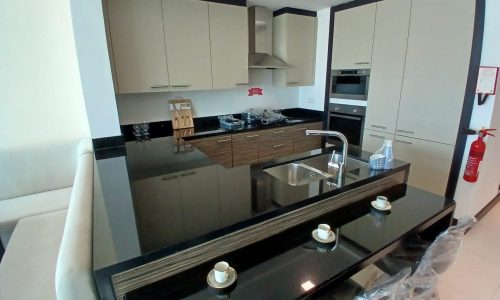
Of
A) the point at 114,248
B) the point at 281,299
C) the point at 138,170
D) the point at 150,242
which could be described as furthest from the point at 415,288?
the point at 138,170

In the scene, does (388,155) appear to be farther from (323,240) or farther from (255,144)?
(255,144)

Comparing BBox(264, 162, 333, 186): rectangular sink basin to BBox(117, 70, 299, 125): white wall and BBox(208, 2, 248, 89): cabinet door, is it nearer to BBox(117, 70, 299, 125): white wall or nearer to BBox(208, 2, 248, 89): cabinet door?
BBox(208, 2, 248, 89): cabinet door

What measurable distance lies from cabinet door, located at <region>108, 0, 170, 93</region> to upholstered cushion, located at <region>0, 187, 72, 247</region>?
1.10 m

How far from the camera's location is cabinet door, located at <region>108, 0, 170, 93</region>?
234 cm

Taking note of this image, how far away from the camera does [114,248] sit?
833 millimetres

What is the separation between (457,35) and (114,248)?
2904 millimetres

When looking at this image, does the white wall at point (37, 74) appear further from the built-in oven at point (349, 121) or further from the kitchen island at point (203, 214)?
the built-in oven at point (349, 121)

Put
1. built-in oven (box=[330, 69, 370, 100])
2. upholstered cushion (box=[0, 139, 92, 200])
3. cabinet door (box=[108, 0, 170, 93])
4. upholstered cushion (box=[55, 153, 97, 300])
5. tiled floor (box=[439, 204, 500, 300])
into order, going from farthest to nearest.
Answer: built-in oven (box=[330, 69, 370, 100]) < cabinet door (box=[108, 0, 170, 93]) < upholstered cushion (box=[0, 139, 92, 200]) < tiled floor (box=[439, 204, 500, 300]) < upholstered cushion (box=[55, 153, 97, 300])

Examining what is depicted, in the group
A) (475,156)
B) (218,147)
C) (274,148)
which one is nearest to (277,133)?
(274,148)

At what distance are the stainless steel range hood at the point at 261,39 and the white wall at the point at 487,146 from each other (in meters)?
1.94

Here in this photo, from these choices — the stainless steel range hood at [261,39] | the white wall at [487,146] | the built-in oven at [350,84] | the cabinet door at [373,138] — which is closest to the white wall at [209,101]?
the stainless steel range hood at [261,39]

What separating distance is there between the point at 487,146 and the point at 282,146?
1982 millimetres

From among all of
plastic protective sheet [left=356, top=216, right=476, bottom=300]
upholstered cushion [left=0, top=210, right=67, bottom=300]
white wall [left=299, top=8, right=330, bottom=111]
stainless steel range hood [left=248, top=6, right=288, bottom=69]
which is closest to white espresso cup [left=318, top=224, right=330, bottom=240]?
plastic protective sheet [left=356, top=216, right=476, bottom=300]

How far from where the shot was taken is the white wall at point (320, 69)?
3.38 metres
